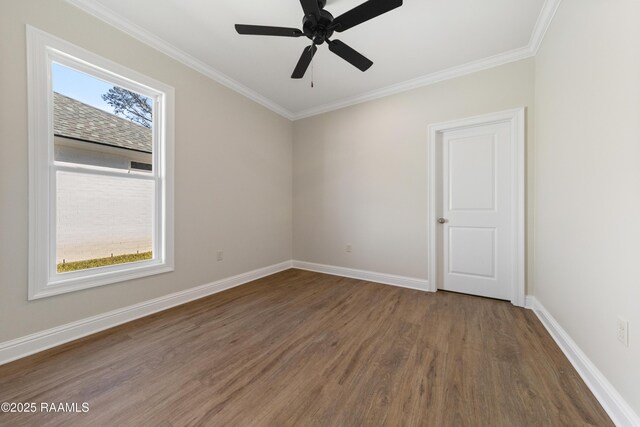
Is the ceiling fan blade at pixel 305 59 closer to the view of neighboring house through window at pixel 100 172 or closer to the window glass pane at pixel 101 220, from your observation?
the view of neighboring house through window at pixel 100 172

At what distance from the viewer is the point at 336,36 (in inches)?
93.0

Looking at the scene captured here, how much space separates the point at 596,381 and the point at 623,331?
16.4 inches

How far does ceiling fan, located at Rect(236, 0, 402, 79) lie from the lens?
5.12ft

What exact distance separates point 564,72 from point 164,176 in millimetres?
3688

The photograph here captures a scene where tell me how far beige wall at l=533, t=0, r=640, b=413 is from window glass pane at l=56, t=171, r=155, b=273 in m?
3.56

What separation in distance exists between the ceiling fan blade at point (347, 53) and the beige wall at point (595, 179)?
145 centimetres

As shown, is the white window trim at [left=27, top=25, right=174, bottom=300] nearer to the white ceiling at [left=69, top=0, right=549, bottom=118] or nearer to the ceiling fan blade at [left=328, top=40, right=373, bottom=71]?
the white ceiling at [left=69, top=0, right=549, bottom=118]

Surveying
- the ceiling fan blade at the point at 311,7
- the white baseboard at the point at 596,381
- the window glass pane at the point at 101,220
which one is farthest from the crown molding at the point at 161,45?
the white baseboard at the point at 596,381

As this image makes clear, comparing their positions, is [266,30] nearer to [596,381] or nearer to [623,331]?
[623,331]

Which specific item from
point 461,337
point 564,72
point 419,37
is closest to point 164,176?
point 419,37

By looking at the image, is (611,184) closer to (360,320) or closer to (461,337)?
(461,337)

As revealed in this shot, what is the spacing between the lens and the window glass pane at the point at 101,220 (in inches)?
76.2

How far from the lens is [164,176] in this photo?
2504 mm

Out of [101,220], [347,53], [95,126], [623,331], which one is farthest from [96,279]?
[623,331]
